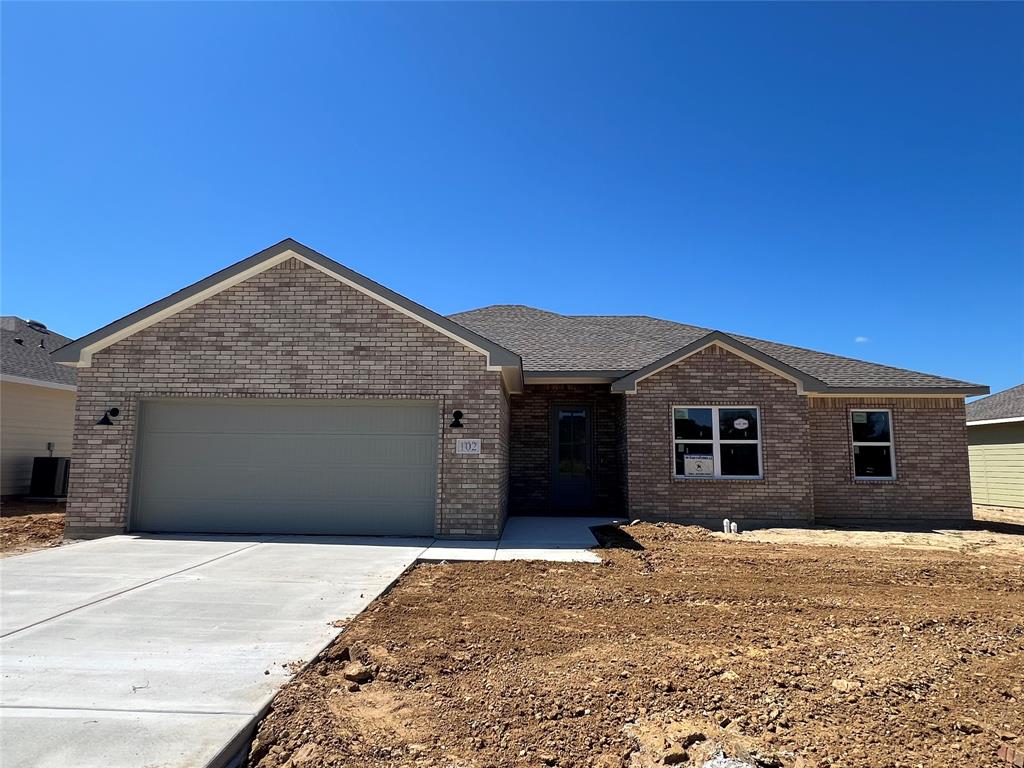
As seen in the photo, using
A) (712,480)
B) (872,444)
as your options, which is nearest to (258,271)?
(712,480)

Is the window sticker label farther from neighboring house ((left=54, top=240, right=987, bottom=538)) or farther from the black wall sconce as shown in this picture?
the black wall sconce

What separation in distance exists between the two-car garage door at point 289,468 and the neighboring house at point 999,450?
55.3 feet

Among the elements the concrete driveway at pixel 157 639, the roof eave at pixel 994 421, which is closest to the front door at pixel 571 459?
the concrete driveway at pixel 157 639

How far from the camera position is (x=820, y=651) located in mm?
4566

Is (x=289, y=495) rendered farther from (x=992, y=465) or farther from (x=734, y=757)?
(x=992, y=465)

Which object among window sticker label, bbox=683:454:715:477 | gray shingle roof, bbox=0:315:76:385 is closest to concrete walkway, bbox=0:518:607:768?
window sticker label, bbox=683:454:715:477

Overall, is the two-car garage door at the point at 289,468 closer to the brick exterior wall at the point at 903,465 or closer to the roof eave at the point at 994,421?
the brick exterior wall at the point at 903,465

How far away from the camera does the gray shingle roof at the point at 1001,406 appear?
17.0m

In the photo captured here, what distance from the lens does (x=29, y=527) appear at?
35.5 feet

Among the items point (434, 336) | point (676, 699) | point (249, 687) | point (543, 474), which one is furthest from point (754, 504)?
point (249, 687)

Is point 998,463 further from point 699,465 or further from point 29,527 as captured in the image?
point 29,527

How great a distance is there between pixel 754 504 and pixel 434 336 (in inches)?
284

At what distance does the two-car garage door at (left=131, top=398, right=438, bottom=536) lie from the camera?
1012 cm

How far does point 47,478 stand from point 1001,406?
88.1ft
